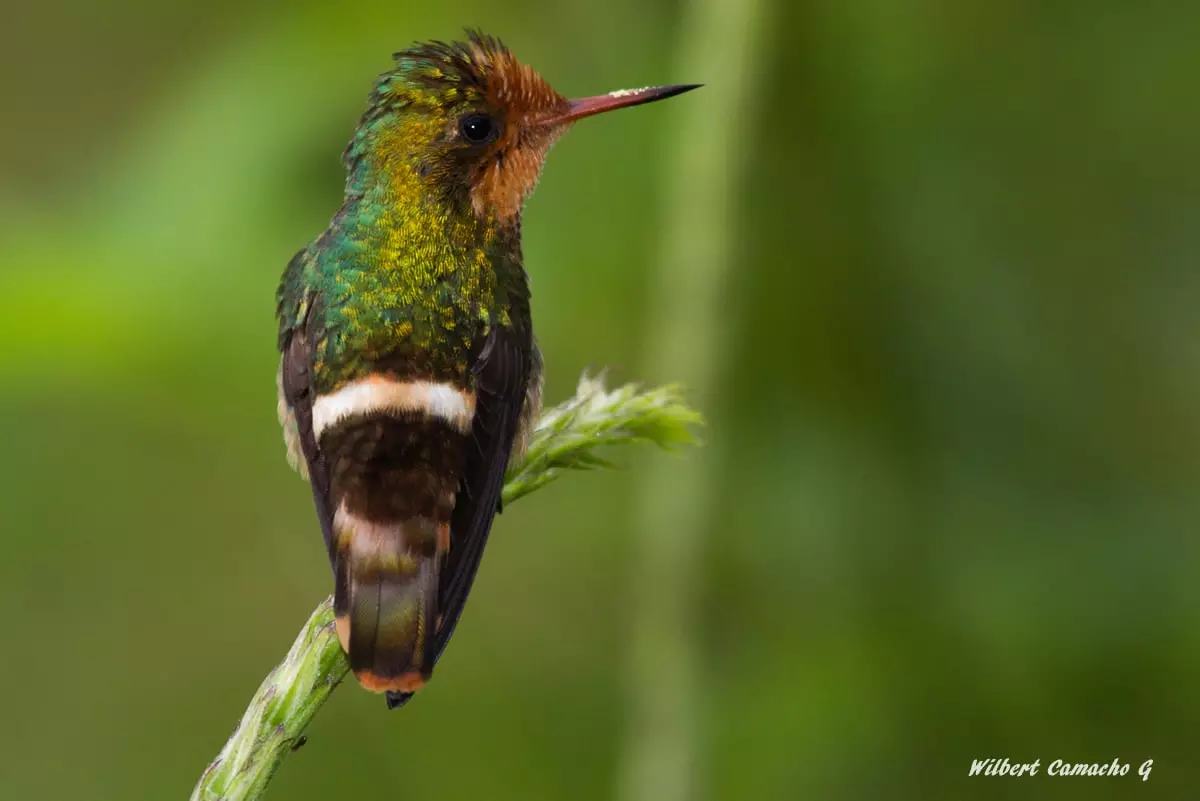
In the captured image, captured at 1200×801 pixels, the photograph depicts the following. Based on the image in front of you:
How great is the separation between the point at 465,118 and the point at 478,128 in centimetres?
3

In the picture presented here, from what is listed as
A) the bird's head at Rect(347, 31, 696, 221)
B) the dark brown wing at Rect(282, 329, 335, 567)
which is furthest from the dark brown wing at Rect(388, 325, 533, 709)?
the bird's head at Rect(347, 31, 696, 221)

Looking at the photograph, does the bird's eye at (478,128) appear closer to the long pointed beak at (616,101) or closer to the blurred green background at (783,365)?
the long pointed beak at (616,101)

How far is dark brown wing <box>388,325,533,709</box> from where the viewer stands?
1.66 metres

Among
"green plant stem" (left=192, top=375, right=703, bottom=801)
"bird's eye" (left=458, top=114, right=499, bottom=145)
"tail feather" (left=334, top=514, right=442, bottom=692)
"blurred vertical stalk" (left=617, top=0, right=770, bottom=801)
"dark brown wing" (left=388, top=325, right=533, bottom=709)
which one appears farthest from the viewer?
"bird's eye" (left=458, top=114, right=499, bottom=145)

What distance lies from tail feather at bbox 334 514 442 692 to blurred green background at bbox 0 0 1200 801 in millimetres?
482

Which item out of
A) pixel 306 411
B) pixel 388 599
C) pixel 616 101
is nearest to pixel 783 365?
pixel 616 101

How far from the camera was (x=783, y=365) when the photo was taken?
246cm

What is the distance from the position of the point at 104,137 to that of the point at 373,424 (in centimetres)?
193

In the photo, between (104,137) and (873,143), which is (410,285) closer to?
(873,143)

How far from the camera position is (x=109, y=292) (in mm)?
2656

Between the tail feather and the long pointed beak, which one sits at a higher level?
the long pointed beak

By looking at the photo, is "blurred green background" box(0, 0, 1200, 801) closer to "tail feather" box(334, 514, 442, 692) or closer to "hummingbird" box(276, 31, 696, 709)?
"hummingbird" box(276, 31, 696, 709)

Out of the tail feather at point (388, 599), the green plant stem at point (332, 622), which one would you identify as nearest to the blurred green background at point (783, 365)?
the green plant stem at point (332, 622)

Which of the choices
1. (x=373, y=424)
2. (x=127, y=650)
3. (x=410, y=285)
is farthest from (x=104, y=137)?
(x=373, y=424)
